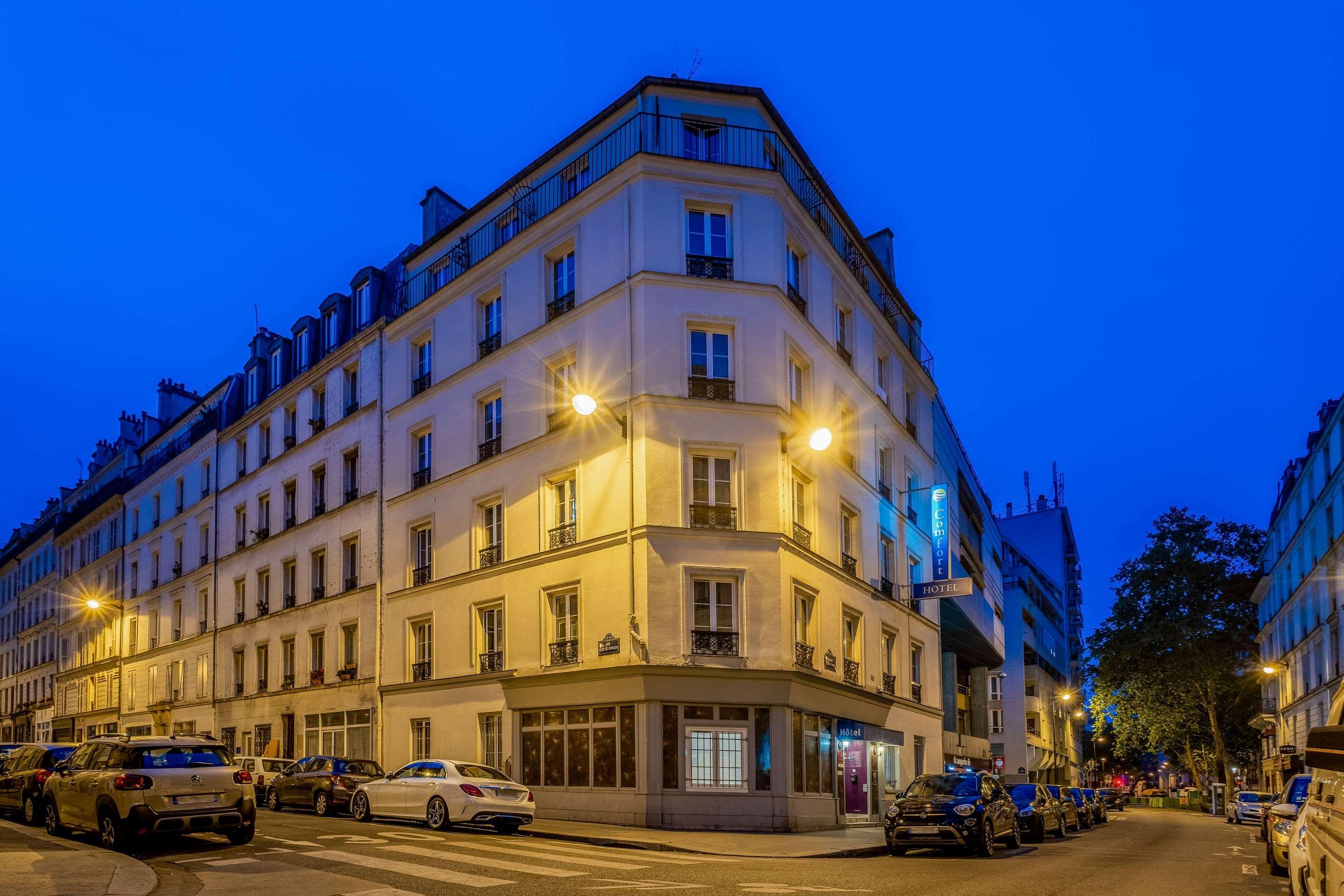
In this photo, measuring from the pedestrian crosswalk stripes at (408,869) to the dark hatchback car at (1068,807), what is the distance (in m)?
19.6

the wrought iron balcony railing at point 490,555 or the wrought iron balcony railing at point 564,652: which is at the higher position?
the wrought iron balcony railing at point 490,555

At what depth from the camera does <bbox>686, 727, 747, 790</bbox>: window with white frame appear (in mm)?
25750

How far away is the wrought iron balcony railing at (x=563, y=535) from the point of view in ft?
93.5

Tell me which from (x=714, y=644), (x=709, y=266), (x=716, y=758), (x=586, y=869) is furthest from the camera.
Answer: (x=709, y=266)

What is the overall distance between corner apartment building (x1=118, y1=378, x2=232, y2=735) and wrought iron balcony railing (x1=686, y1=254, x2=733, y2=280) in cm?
2795

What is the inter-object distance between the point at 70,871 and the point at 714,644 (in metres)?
15.3

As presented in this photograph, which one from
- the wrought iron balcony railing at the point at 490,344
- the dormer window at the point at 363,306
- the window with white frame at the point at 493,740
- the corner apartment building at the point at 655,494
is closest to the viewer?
the corner apartment building at the point at 655,494

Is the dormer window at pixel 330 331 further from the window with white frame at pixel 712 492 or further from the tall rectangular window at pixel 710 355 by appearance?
the window with white frame at pixel 712 492

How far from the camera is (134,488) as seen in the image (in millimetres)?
57469

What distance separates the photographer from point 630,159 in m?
28.4

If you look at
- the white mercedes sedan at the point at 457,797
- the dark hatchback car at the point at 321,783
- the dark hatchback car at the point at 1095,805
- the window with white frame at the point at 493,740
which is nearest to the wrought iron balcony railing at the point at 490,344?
the window with white frame at the point at 493,740

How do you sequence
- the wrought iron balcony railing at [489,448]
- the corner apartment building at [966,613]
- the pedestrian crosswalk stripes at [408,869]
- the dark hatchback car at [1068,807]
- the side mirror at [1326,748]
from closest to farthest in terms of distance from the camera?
the side mirror at [1326,748], the pedestrian crosswalk stripes at [408,869], the dark hatchback car at [1068,807], the wrought iron balcony railing at [489,448], the corner apartment building at [966,613]

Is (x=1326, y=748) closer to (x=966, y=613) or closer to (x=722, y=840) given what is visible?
(x=722, y=840)

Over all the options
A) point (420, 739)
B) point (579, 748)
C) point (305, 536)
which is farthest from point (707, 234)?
point (305, 536)
